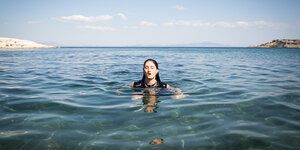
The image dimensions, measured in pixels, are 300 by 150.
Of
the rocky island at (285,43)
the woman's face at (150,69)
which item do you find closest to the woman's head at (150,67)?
the woman's face at (150,69)

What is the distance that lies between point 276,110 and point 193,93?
264 cm

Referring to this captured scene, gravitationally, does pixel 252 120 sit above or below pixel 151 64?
below

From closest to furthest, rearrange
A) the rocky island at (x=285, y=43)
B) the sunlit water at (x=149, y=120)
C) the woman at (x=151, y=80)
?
the sunlit water at (x=149, y=120)
the woman at (x=151, y=80)
the rocky island at (x=285, y=43)

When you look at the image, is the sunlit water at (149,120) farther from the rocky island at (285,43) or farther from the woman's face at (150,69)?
the rocky island at (285,43)

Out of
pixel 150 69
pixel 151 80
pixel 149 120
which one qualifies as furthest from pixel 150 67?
pixel 149 120

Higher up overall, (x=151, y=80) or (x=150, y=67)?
(x=150, y=67)

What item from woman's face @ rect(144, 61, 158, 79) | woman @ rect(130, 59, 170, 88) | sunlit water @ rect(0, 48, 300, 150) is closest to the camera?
sunlit water @ rect(0, 48, 300, 150)

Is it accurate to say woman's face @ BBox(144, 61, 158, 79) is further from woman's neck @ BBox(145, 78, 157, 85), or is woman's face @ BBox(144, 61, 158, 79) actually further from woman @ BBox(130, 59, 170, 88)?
woman's neck @ BBox(145, 78, 157, 85)

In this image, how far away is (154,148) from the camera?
2.99m

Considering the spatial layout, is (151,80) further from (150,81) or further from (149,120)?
(149,120)

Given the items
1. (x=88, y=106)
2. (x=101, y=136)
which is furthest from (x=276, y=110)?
(x=88, y=106)

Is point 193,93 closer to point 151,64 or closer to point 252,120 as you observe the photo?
point 151,64

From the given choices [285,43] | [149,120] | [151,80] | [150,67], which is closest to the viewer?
[149,120]

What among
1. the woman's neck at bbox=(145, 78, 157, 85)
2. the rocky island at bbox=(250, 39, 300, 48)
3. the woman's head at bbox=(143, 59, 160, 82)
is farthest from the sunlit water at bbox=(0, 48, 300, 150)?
the rocky island at bbox=(250, 39, 300, 48)
